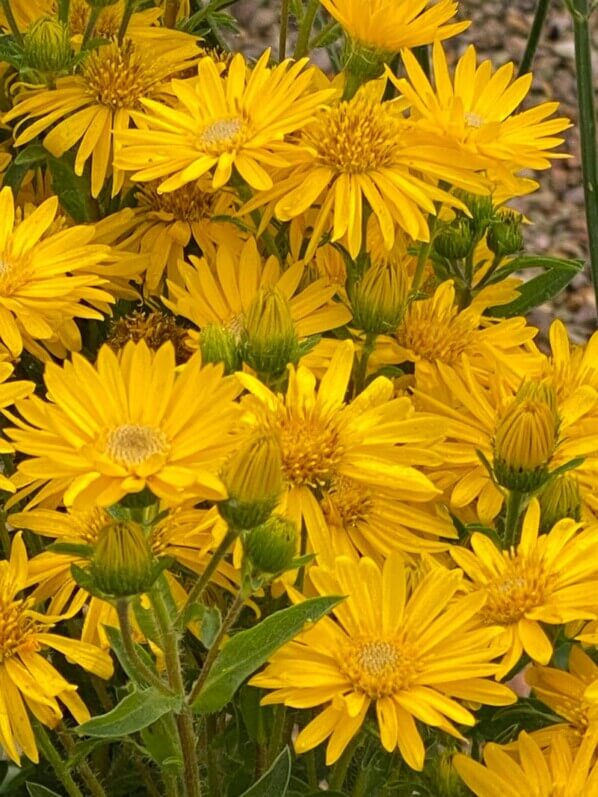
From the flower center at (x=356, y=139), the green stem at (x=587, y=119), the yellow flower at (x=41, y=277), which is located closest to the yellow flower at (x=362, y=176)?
the flower center at (x=356, y=139)

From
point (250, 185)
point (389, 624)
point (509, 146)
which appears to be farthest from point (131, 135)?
point (389, 624)

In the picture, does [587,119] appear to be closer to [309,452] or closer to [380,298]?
[380,298]

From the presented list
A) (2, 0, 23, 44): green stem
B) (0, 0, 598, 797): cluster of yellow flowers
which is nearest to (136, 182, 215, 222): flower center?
(0, 0, 598, 797): cluster of yellow flowers

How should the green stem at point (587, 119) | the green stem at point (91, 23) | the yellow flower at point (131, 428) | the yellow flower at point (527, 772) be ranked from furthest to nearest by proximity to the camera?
the green stem at point (587, 119) → the green stem at point (91, 23) → the yellow flower at point (527, 772) → the yellow flower at point (131, 428)

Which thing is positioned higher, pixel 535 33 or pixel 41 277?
pixel 535 33

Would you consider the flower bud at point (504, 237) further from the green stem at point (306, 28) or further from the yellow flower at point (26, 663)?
the yellow flower at point (26, 663)

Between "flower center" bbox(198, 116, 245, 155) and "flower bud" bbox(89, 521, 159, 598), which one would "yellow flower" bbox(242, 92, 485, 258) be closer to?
"flower center" bbox(198, 116, 245, 155)

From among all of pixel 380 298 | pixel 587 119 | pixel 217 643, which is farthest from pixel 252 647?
pixel 587 119
